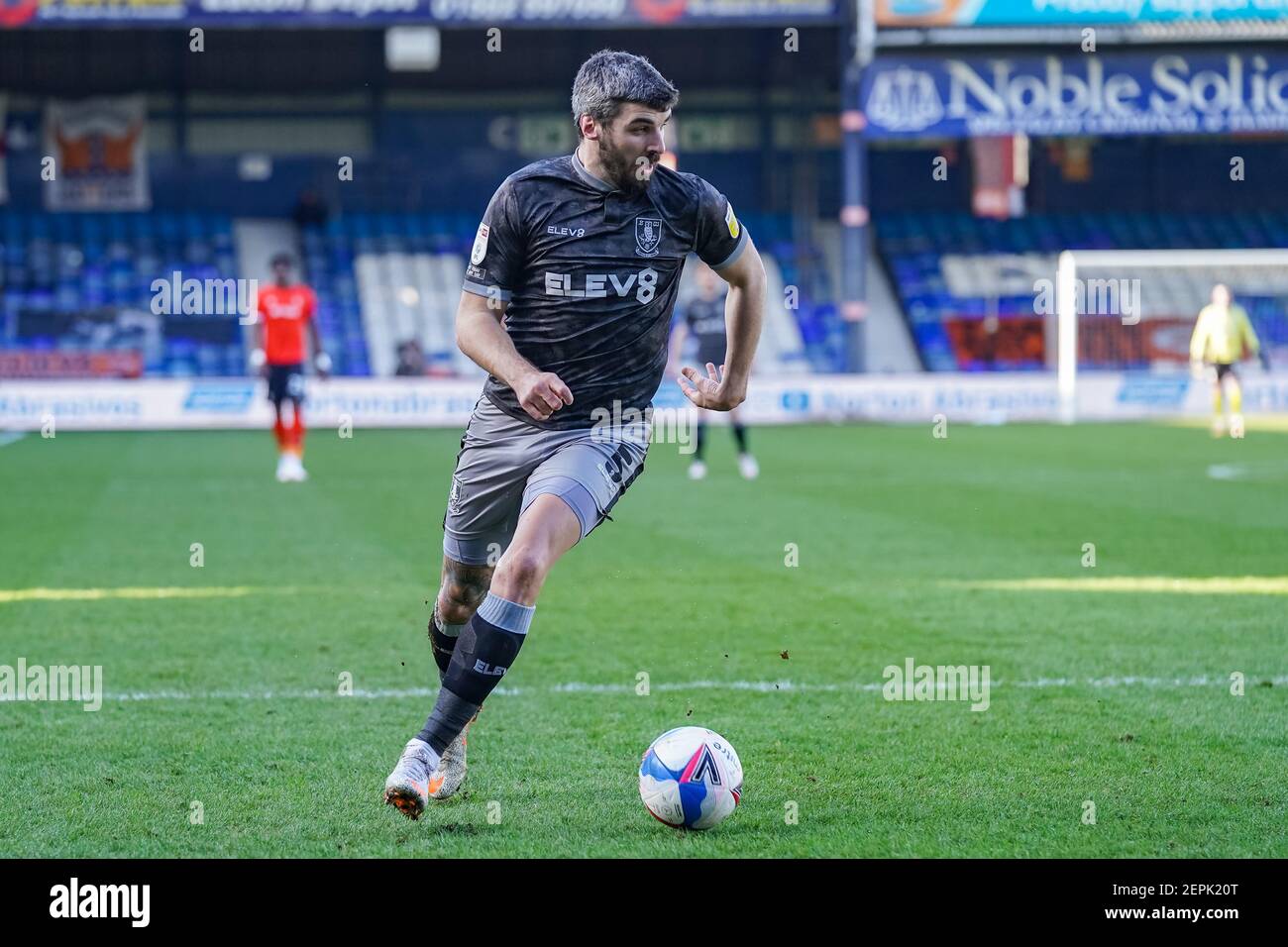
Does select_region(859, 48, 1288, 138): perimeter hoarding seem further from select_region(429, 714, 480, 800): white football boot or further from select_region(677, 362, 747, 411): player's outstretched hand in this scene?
select_region(429, 714, 480, 800): white football boot

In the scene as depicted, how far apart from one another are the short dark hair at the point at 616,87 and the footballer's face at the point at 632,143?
21 mm

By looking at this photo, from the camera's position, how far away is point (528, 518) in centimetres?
461

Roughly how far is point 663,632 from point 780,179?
1242 inches

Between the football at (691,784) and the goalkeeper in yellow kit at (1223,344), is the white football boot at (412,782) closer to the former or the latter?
the football at (691,784)

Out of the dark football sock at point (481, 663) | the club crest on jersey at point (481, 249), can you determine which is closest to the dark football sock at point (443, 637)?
the dark football sock at point (481, 663)

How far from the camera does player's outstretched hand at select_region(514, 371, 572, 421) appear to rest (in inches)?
176

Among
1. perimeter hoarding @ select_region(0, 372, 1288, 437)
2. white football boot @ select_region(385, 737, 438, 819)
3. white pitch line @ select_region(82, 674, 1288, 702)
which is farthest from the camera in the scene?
perimeter hoarding @ select_region(0, 372, 1288, 437)

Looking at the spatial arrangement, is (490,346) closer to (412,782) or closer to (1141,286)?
(412,782)

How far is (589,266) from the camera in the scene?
4.82 m

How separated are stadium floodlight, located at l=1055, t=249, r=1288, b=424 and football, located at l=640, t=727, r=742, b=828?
23.6 meters

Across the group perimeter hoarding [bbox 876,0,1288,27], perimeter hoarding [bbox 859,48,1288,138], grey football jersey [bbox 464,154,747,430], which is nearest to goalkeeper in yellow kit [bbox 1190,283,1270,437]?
perimeter hoarding [bbox 876,0,1288,27]

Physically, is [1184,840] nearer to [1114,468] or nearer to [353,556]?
[353,556]

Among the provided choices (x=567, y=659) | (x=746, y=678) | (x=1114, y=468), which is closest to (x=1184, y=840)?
(x=746, y=678)

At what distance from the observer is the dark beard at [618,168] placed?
4676mm
